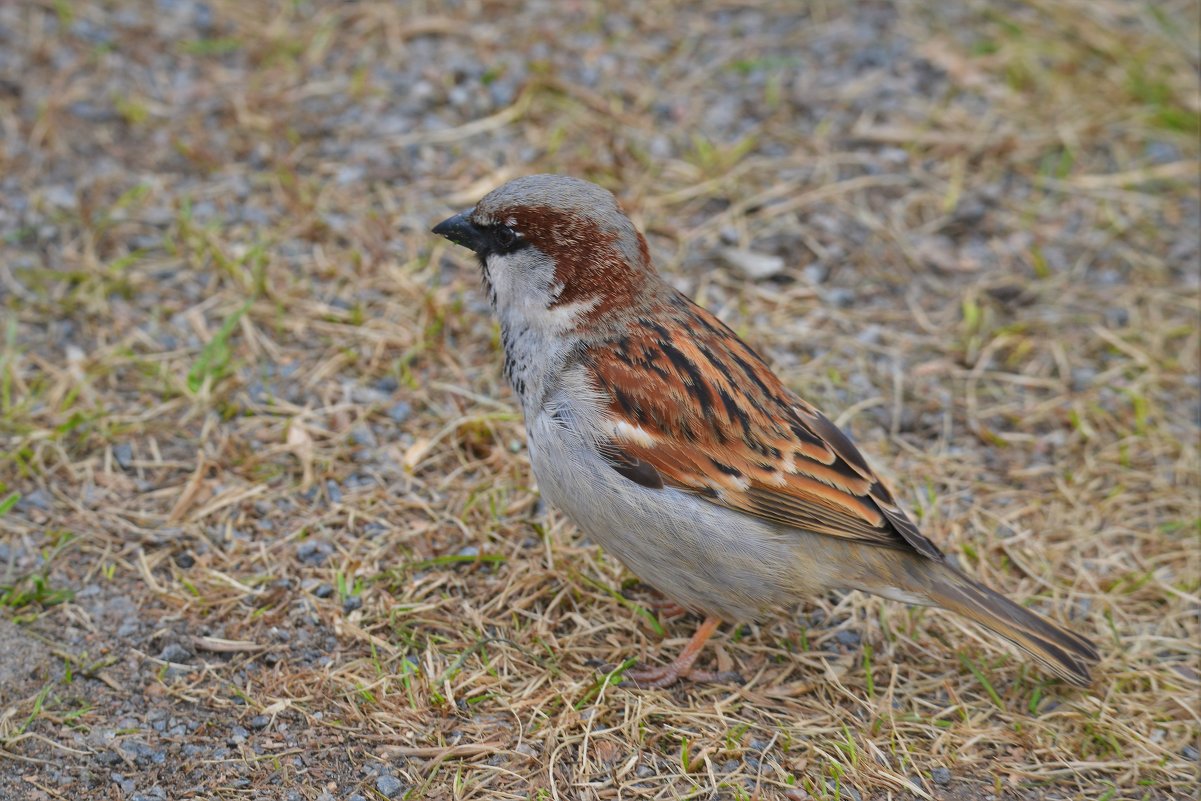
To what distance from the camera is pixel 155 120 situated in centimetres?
557

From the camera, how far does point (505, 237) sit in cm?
379

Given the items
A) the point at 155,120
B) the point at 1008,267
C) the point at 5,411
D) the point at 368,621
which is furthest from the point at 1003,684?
the point at 155,120

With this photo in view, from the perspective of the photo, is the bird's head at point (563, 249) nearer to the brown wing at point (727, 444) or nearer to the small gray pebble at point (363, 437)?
the brown wing at point (727, 444)

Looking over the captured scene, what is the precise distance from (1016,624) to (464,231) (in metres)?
1.97

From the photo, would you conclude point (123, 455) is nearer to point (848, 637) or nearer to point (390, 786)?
point (390, 786)

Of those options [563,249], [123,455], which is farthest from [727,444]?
[123,455]

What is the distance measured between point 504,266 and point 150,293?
1774mm

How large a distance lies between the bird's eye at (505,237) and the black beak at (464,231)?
0.06 metres

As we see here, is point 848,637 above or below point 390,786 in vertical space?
below

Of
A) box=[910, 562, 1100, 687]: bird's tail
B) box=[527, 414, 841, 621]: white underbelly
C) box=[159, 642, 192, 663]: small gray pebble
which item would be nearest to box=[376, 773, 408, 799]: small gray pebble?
box=[159, 642, 192, 663]: small gray pebble

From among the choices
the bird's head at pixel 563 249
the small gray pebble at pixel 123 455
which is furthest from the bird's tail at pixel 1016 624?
the small gray pebble at pixel 123 455

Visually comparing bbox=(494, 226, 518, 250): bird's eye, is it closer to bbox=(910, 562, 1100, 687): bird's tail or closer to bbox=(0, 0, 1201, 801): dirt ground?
bbox=(0, 0, 1201, 801): dirt ground

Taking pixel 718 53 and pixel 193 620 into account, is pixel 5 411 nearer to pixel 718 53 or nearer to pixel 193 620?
pixel 193 620

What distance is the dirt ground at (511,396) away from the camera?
11.3ft
